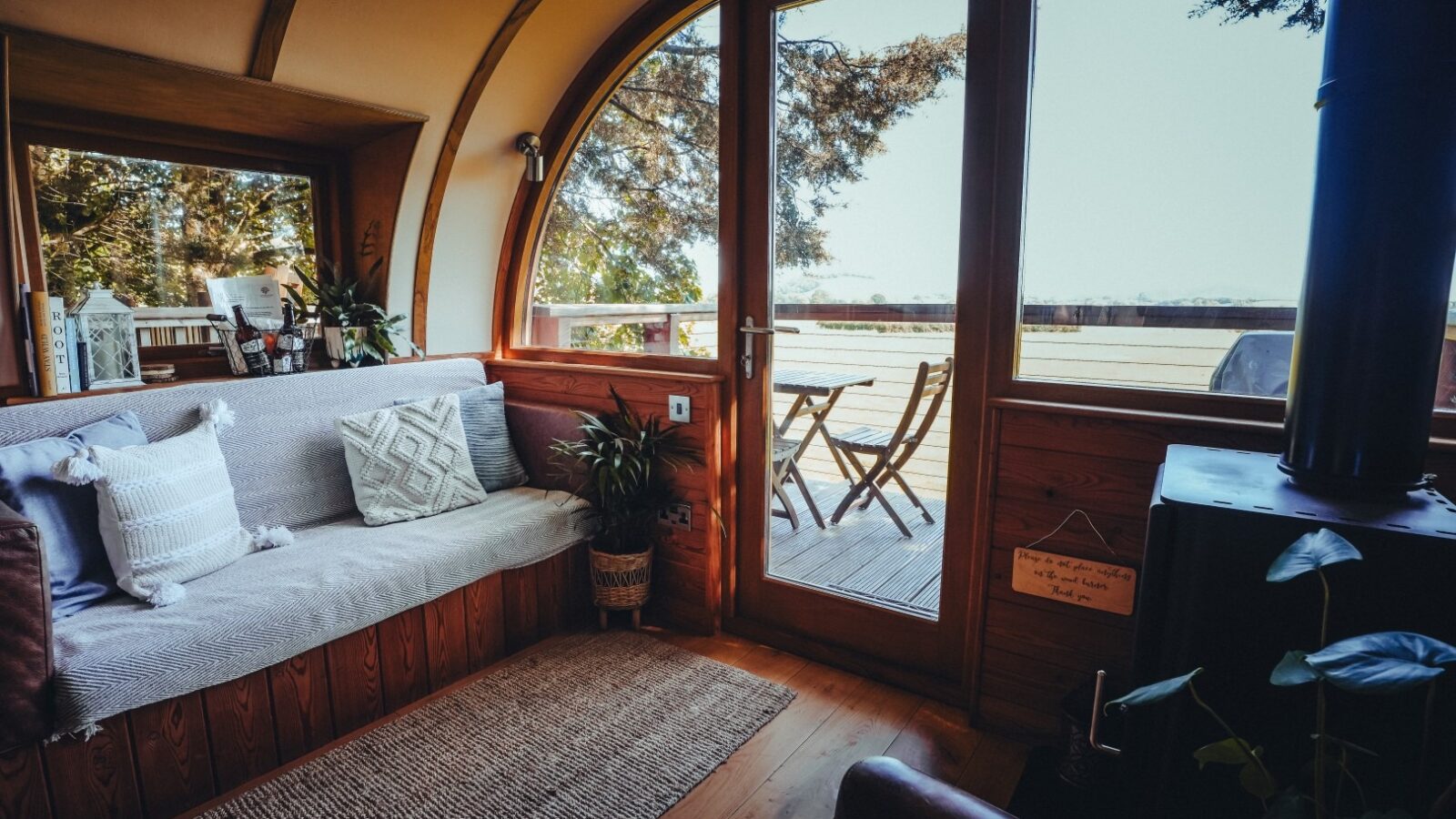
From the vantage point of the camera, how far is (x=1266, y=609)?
1.12m

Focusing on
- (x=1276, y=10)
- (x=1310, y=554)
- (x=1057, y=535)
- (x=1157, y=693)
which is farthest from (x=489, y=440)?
(x=1276, y=10)

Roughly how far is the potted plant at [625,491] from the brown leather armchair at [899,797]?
1624mm

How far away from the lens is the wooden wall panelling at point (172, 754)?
1629 millimetres

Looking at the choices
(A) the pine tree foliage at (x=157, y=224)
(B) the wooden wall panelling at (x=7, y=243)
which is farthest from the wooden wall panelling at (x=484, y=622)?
(A) the pine tree foliage at (x=157, y=224)

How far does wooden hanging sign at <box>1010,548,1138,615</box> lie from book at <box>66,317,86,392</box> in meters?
2.74

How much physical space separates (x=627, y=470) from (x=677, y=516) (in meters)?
0.29

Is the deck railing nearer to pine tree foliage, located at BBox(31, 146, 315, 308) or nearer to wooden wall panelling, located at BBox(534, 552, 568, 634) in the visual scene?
wooden wall panelling, located at BBox(534, 552, 568, 634)

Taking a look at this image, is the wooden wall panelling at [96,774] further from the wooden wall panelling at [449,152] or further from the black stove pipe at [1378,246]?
the black stove pipe at [1378,246]

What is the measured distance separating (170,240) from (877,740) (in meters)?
2.83

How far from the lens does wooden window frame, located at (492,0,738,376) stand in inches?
98.1

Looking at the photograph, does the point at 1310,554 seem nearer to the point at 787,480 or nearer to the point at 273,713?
the point at 787,480

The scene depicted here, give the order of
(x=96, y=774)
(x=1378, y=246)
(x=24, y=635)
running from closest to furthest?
(x=1378, y=246), (x=24, y=635), (x=96, y=774)

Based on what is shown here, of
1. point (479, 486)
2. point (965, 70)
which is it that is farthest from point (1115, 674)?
point (479, 486)

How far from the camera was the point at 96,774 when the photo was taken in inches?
61.9
